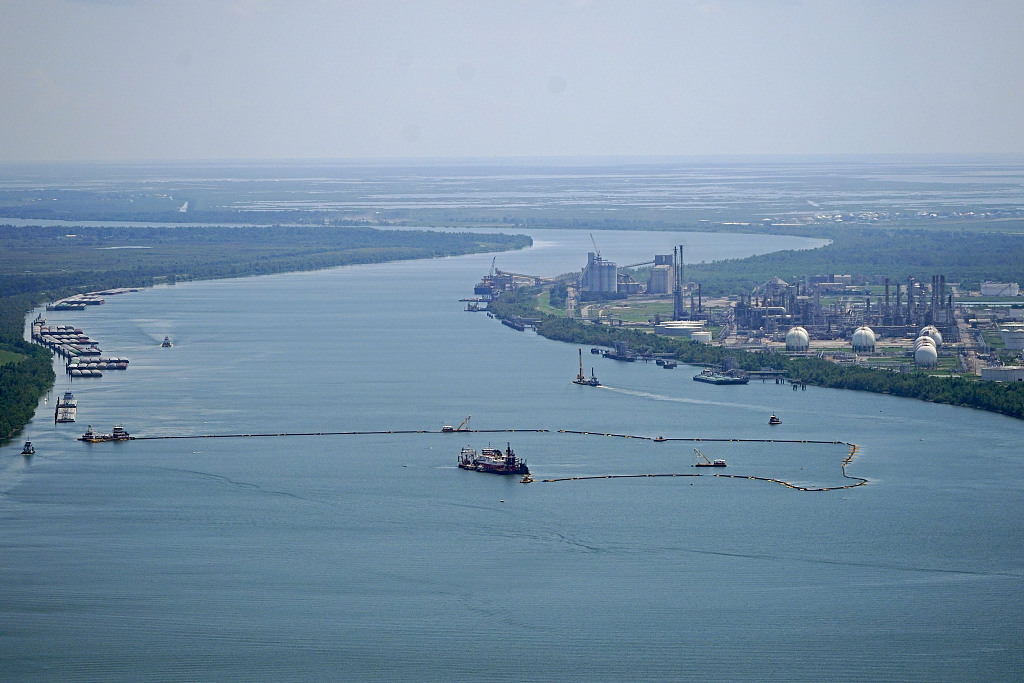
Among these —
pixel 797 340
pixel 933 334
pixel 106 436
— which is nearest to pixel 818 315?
pixel 797 340

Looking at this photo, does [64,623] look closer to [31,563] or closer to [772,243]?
[31,563]

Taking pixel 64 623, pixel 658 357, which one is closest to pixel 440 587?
pixel 64 623

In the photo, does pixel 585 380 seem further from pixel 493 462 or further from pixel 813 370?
pixel 493 462

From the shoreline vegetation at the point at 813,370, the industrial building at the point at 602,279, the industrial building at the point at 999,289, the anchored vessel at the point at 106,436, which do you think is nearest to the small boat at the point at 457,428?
the anchored vessel at the point at 106,436

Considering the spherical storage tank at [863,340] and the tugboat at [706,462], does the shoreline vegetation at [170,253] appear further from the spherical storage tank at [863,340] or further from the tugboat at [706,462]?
the spherical storage tank at [863,340]

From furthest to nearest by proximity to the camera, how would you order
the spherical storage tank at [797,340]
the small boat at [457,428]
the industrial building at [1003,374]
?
1. the spherical storage tank at [797,340]
2. the industrial building at [1003,374]
3. the small boat at [457,428]

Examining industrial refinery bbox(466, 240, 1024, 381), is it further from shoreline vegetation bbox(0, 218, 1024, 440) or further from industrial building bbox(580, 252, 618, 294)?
shoreline vegetation bbox(0, 218, 1024, 440)
